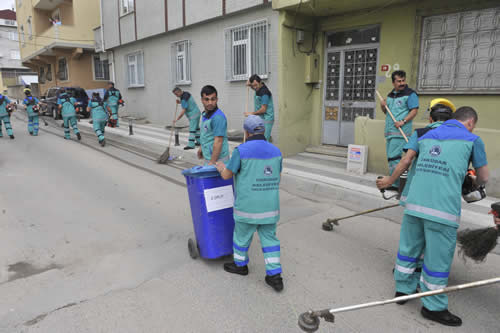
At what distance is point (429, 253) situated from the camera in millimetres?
2918

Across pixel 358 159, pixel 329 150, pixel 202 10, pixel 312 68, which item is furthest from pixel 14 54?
pixel 358 159

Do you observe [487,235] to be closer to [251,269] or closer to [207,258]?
[251,269]

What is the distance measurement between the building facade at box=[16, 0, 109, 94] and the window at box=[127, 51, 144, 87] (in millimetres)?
8714

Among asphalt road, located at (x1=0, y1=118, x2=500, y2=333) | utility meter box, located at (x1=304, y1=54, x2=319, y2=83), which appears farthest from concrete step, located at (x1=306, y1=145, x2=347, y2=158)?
asphalt road, located at (x1=0, y1=118, x2=500, y2=333)

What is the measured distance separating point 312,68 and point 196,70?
4956 millimetres

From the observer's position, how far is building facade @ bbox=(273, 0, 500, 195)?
6.87 metres

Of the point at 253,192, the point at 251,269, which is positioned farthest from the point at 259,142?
the point at 251,269

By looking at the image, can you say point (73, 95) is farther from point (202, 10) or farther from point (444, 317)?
point (444, 317)

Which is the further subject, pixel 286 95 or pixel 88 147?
pixel 88 147

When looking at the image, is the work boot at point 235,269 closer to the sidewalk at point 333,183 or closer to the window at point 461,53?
the sidewalk at point 333,183

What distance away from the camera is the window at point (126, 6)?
53.5 feet

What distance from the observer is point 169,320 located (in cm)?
293

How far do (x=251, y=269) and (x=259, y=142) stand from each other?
139 cm

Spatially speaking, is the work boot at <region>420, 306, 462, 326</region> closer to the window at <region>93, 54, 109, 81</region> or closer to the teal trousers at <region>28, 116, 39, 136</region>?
the teal trousers at <region>28, 116, 39, 136</region>
